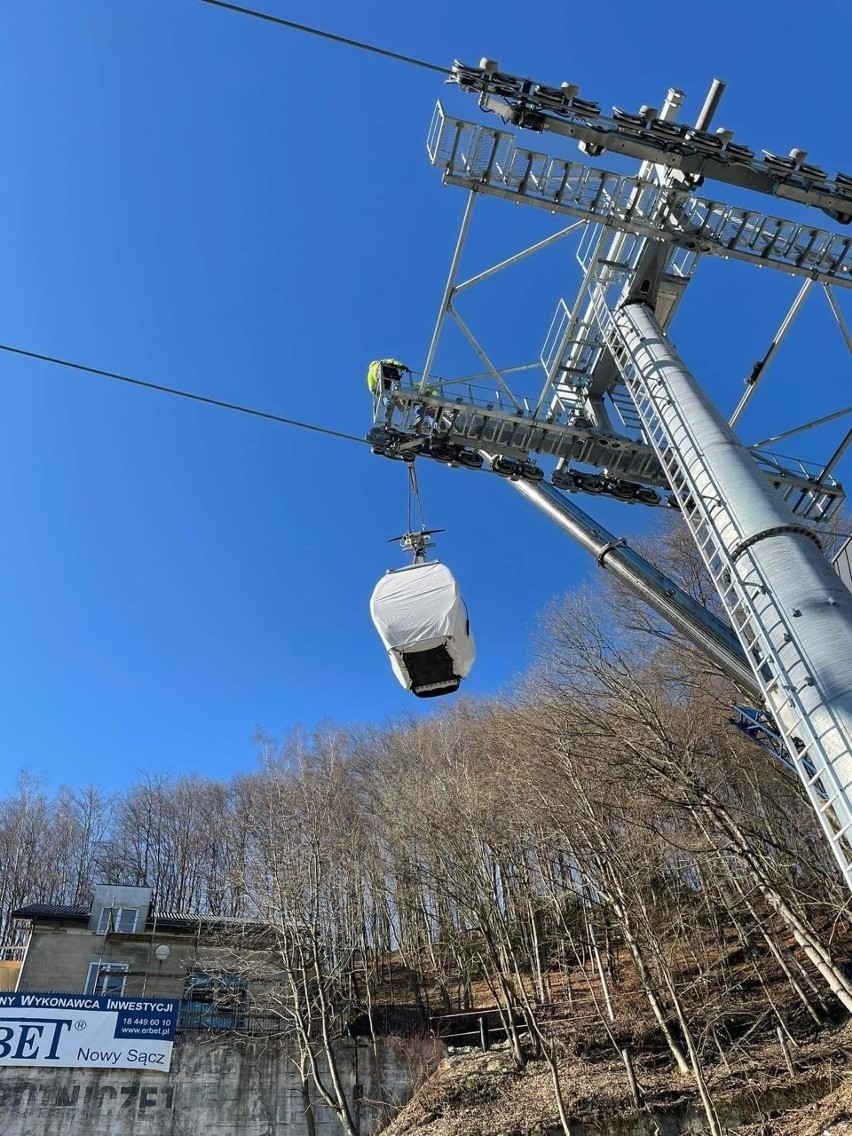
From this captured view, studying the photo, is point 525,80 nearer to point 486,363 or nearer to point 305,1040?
point 486,363

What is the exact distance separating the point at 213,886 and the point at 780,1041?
30.2 meters

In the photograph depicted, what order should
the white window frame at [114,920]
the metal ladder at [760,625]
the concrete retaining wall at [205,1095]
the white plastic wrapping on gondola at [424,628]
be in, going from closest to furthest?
the metal ladder at [760,625], the white plastic wrapping on gondola at [424,628], the concrete retaining wall at [205,1095], the white window frame at [114,920]

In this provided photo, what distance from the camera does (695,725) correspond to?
57.1ft

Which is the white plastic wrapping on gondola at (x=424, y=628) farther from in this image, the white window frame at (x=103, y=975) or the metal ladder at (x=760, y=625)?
the white window frame at (x=103, y=975)

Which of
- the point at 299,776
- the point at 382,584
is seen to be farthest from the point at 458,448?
the point at 299,776

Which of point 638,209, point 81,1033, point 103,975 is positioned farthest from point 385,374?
point 103,975

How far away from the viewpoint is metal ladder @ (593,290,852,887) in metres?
4.44

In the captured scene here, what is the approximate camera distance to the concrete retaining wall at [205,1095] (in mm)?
17719

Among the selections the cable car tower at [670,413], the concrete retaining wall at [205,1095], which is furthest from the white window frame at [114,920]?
the cable car tower at [670,413]

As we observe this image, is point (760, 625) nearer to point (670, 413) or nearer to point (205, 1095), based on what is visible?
point (670, 413)

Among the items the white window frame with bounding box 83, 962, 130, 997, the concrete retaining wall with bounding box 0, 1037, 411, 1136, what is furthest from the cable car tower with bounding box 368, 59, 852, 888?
the white window frame with bounding box 83, 962, 130, 997

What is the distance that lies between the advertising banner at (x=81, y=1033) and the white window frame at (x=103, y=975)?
5678 mm

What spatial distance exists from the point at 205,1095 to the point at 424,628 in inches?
780

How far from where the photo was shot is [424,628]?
244 inches
